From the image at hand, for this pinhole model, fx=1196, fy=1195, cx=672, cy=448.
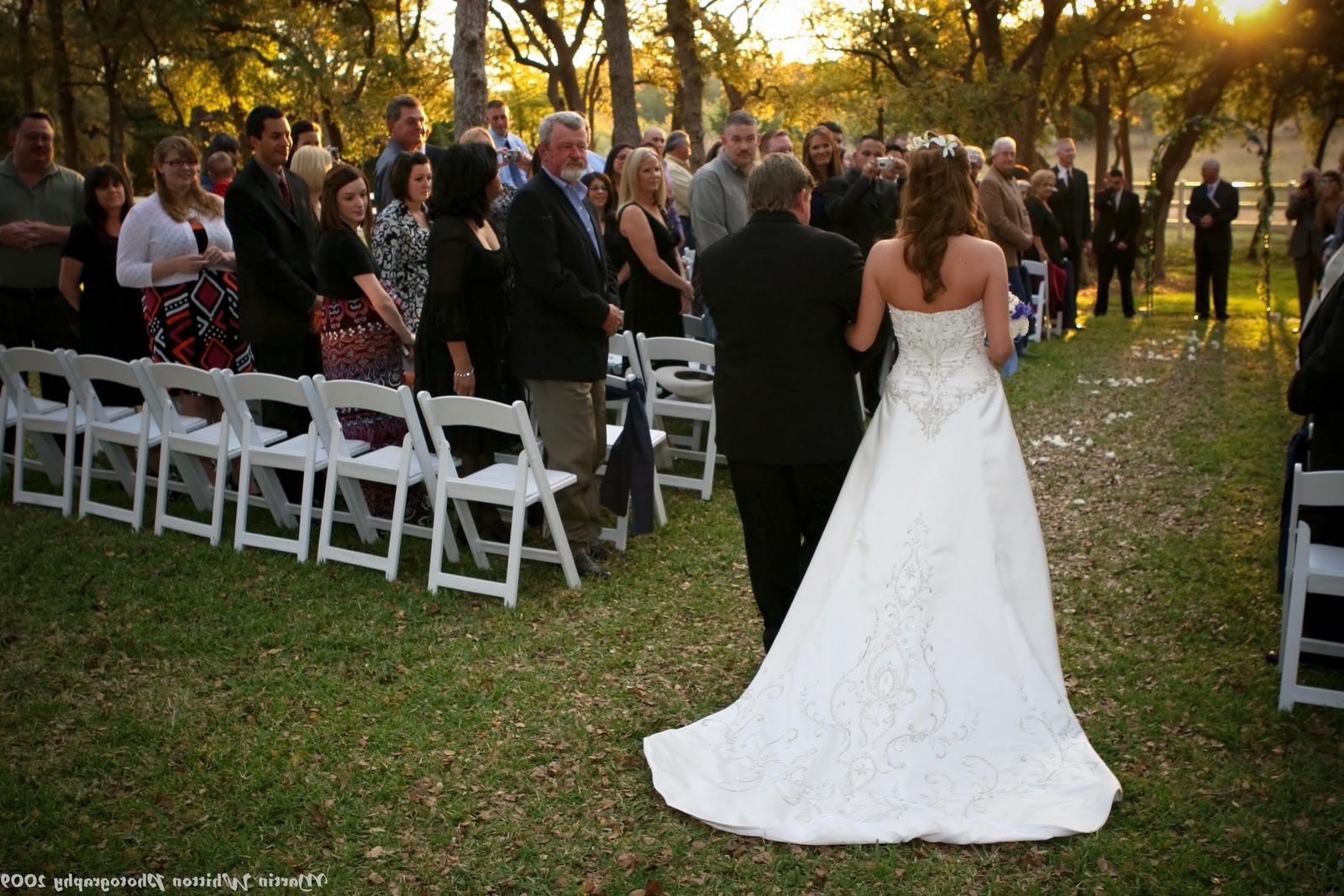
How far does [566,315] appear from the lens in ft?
19.8

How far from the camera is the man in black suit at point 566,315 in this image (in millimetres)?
5871

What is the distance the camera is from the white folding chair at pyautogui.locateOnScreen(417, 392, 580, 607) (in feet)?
18.7

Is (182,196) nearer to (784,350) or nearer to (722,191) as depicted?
(722,191)

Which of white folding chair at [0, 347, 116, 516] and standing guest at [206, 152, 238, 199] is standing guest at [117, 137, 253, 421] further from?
standing guest at [206, 152, 238, 199]

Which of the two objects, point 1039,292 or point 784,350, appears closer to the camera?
point 784,350

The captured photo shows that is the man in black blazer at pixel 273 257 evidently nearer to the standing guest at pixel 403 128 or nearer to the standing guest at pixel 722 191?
the standing guest at pixel 403 128

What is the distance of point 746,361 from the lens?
457 cm

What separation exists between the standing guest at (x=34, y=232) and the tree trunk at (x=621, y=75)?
8.48 m

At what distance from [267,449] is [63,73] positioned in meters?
23.2

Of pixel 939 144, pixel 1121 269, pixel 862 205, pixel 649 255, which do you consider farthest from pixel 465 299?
pixel 1121 269

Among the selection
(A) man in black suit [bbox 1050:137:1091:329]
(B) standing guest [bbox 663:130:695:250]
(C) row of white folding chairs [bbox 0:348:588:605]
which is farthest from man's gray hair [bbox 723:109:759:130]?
(A) man in black suit [bbox 1050:137:1091:329]

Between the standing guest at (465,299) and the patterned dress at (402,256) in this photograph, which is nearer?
the standing guest at (465,299)

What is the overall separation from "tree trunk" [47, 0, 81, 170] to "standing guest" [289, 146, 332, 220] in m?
19.8

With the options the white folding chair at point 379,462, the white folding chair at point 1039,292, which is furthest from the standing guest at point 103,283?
the white folding chair at point 1039,292
